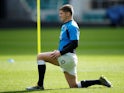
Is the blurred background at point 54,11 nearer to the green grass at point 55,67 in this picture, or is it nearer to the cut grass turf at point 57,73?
the green grass at point 55,67

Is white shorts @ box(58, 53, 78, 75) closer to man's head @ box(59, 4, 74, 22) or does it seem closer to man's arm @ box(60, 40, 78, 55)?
man's arm @ box(60, 40, 78, 55)

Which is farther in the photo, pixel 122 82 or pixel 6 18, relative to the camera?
pixel 6 18

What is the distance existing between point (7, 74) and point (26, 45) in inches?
544

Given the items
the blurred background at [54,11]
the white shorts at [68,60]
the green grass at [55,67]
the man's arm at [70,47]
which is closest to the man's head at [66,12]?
the man's arm at [70,47]

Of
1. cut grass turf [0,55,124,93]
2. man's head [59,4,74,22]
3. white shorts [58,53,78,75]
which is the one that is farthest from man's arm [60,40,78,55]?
cut grass turf [0,55,124,93]

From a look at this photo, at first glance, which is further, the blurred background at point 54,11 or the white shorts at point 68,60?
the blurred background at point 54,11

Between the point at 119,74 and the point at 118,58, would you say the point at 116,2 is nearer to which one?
the point at 118,58

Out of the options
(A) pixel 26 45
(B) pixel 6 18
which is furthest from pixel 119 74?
(B) pixel 6 18

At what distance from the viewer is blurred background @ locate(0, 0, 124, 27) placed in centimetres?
5100

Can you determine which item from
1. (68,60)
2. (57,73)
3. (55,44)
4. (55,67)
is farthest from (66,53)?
(55,44)

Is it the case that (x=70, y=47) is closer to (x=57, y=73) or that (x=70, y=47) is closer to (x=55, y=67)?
(x=57, y=73)

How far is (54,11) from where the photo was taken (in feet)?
172

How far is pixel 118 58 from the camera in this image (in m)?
22.6

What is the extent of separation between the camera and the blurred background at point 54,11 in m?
51.0
